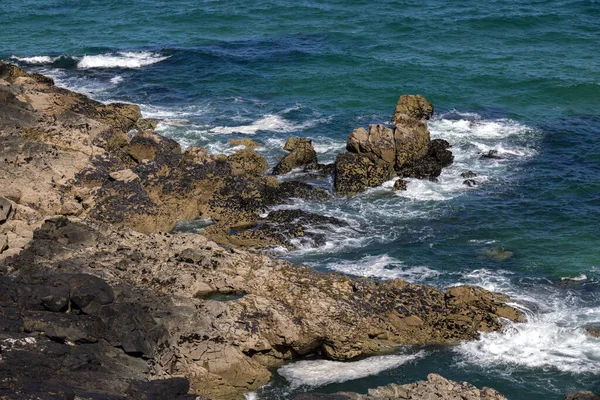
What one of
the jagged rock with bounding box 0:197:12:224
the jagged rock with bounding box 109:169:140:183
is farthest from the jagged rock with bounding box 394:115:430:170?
the jagged rock with bounding box 0:197:12:224

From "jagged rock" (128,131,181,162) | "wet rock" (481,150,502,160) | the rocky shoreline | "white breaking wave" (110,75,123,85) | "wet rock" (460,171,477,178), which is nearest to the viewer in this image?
the rocky shoreline

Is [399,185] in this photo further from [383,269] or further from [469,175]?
[383,269]

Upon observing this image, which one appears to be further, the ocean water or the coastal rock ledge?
the ocean water

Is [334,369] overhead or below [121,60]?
below

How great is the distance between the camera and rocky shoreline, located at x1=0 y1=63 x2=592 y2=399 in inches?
1150

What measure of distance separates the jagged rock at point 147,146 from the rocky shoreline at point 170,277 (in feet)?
0.24

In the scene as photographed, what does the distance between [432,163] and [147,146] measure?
17788mm

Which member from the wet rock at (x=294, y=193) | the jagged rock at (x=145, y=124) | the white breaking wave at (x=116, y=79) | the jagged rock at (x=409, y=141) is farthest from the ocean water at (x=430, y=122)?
the jagged rock at (x=409, y=141)

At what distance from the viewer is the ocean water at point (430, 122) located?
34969mm

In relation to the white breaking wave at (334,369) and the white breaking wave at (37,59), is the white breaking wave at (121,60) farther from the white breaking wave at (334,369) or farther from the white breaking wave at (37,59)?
the white breaking wave at (334,369)

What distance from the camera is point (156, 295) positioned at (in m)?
33.2

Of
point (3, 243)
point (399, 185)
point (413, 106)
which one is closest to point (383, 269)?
point (399, 185)

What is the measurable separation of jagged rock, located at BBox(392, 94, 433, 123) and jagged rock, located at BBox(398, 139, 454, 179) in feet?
21.6

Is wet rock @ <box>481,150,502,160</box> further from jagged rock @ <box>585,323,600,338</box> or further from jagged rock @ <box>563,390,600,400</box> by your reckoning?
jagged rock @ <box>563,390,600,400</box>
